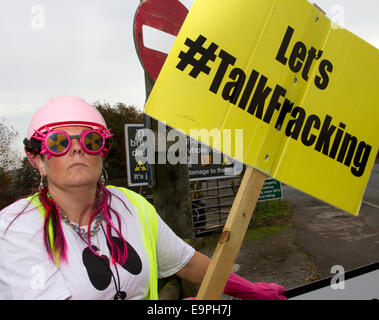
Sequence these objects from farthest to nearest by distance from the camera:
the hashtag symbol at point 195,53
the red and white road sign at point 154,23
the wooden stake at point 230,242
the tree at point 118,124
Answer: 1. the tree at point 118,124
2. the red and white road sign at point 154,23
3. the hashtag symbol at point 195,53
4. the wooden stake at point 230,242

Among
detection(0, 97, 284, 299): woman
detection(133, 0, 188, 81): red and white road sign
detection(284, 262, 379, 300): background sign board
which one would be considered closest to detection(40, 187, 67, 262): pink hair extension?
detection(0, 97, 284, 299): woman

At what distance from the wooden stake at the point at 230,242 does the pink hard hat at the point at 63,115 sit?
611mm

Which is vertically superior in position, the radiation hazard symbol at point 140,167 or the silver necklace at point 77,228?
the radiation hazard symbol at point 140,167

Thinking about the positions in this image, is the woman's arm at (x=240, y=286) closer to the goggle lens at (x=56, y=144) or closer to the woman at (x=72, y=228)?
the woman at (x=72, y=228)

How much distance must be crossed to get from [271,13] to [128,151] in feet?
15.1

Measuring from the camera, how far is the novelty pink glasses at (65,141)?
4.43ft

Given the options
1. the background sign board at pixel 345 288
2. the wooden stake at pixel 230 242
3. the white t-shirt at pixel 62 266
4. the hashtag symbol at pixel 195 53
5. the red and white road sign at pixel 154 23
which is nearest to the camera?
the white t-shirt at pixel 62 266

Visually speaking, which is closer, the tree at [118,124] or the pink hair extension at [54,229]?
the pink hair extension at [54,229]

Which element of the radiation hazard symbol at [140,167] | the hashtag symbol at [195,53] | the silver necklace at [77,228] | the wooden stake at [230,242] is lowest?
the silver necklace at [77,228]

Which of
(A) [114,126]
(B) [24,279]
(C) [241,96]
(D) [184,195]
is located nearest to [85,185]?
(B) [24,279]

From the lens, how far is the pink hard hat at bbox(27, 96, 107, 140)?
1381 millimetres

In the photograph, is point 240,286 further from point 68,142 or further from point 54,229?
point 68,142

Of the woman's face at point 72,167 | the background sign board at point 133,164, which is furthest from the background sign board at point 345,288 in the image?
the background sign board at point 133,164
